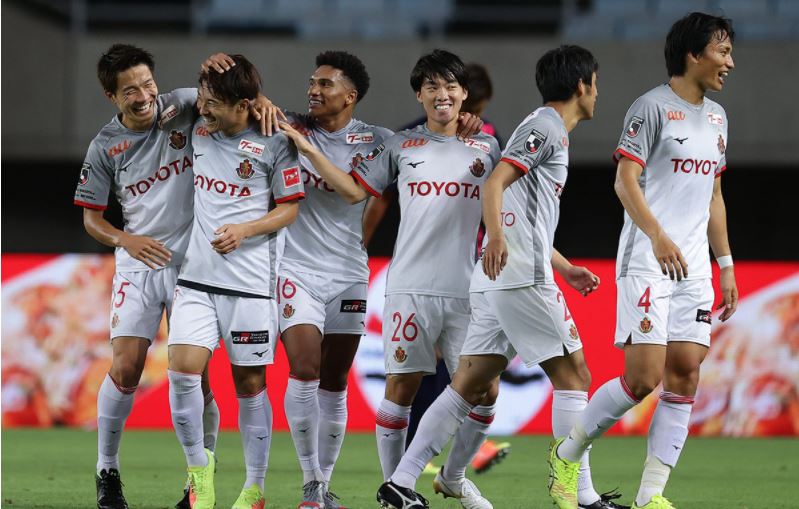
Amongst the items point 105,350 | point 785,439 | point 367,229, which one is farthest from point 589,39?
point 367,229

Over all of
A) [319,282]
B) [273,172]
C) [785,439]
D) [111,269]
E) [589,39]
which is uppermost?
[589,39]

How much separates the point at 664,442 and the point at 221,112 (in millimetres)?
2414

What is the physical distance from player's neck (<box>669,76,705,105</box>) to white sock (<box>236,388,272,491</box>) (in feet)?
7.60

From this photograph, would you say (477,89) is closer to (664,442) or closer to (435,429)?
(435,429)

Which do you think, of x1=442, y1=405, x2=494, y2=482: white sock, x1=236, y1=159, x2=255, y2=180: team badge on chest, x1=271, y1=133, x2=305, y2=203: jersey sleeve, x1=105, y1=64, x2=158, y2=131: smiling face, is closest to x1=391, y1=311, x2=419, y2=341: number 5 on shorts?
x1=442, y1=405, x2=494, y2=482: white sock

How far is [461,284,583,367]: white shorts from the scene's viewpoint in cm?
557

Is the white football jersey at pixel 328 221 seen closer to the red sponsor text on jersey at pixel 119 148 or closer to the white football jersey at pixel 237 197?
the white football jersey at pixel 237 197

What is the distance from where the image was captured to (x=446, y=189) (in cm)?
592

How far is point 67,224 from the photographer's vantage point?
56.1 feet

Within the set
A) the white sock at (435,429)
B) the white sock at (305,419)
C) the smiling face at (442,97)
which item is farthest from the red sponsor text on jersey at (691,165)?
the white sock at (305,419)

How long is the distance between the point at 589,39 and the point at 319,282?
9946mm

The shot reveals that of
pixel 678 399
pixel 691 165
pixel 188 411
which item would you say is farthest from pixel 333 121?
pixel 678 399

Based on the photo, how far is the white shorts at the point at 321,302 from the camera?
5.99m

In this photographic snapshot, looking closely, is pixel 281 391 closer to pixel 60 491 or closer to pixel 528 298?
pixel 60 491
